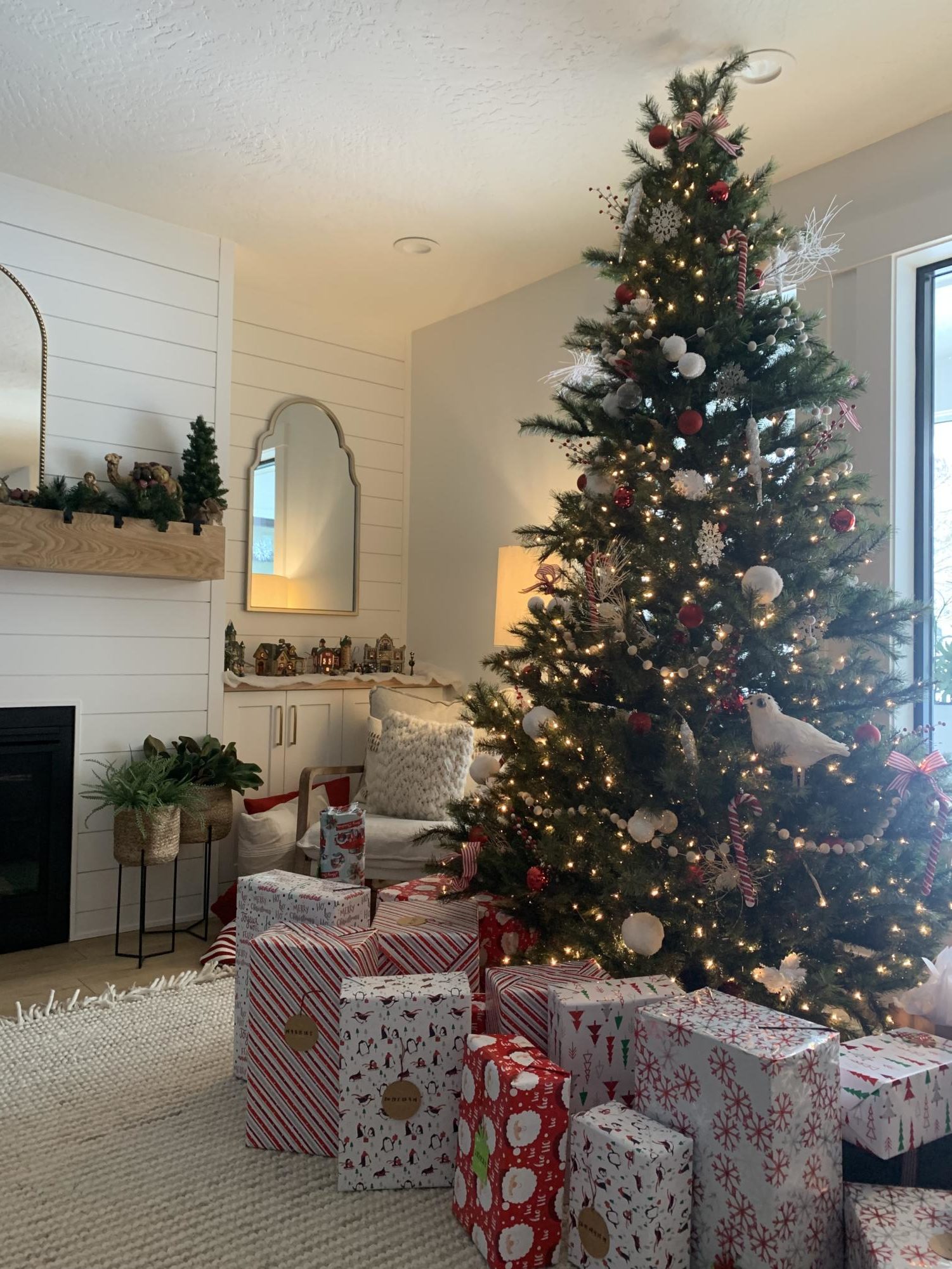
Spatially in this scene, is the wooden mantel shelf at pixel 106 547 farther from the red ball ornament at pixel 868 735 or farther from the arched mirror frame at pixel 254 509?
the red ball ornament at pixel 868 735

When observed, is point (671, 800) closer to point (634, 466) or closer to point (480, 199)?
point (634, 466)

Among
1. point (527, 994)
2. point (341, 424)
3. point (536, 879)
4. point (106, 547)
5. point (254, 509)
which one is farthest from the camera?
point (341, 424)

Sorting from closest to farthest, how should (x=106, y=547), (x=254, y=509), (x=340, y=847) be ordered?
(x=340, y=847), (x=106, y=547), (x=254, y=509)

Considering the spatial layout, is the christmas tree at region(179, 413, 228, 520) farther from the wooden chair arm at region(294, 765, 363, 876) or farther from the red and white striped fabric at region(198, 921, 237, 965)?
the red and white striped fabric at region(198, 921, 237, 965)

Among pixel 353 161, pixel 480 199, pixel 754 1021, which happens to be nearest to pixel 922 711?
pixel 754 1021

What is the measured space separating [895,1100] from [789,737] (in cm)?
67

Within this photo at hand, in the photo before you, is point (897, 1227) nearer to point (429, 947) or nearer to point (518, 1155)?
point (518, 1155)

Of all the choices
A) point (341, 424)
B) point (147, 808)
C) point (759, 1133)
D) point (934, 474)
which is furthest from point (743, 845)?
point (341, 424)

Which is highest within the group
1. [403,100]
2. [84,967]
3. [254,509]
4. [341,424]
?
[403,100]

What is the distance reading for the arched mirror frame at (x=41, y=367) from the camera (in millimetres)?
3232

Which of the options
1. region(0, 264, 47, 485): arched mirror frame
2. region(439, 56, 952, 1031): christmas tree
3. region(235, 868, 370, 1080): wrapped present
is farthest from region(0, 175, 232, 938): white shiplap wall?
region(439, 56, 952, 1031): christmas tree

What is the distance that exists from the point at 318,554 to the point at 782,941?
9.84 feet

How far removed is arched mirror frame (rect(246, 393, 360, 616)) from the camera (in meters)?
4.16

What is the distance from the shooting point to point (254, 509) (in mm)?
4164
